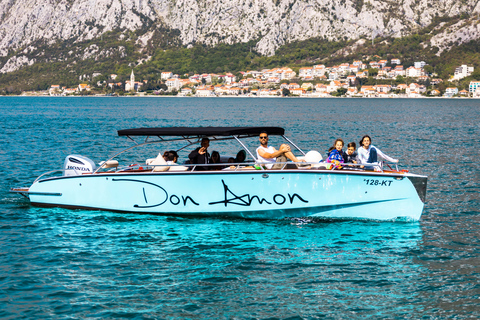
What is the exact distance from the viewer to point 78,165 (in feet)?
43.1

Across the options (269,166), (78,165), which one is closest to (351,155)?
(269,166)

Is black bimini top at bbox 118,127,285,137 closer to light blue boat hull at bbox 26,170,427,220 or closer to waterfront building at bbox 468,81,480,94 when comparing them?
light blue boat hull at bbox 26,170,427,220

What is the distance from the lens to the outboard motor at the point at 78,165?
Result: 42.6 ft

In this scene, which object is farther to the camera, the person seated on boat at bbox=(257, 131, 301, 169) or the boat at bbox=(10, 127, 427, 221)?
the person seated on boat at bbox=(257, 131, 301, 169)

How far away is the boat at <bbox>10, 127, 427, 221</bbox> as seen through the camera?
11367 millimetres

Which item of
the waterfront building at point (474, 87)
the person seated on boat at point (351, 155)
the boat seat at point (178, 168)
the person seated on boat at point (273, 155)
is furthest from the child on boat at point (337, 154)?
the waterfront building at point (474, 87)

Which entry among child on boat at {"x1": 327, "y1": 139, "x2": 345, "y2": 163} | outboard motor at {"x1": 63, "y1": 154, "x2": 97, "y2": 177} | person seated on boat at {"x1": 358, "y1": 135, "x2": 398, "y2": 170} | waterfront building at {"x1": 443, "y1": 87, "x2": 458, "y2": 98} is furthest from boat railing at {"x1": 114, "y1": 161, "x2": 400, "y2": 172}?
waterfront building at {"x1": 443, "y1": 87, "x2": 458, "y2": 98}

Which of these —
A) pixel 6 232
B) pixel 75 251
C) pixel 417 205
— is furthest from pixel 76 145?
pixel 417 205

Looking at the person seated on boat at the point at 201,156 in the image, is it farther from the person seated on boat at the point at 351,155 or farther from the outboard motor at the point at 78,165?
the person seated on boat at the point at 351,155

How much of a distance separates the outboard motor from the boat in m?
0.04

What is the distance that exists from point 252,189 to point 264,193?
0.95 feet

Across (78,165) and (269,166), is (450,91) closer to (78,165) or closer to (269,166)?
(269,166)

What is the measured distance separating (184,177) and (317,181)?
3031mm

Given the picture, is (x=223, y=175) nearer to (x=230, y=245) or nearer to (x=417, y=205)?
(x=230, y=245)
